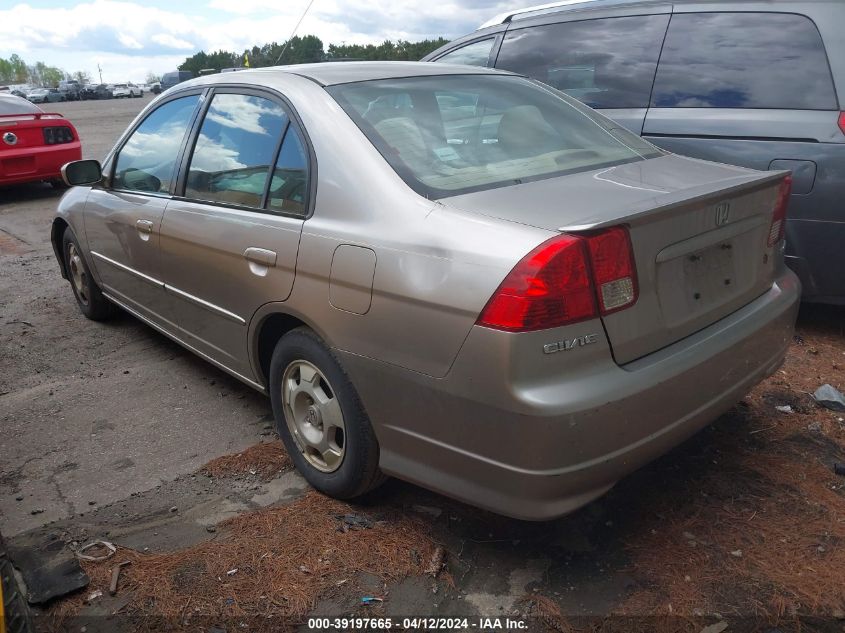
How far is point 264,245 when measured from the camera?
119 inches

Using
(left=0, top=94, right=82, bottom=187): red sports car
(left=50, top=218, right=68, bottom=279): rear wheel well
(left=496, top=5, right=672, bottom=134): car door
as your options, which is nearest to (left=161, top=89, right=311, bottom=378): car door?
(left=50, top=218, right=68, bottom=279): rear wheel well

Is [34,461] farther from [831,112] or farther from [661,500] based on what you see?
[831,112]

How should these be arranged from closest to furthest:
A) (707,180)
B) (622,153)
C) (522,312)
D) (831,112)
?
(522,312) < (707,180) < (622,153) < (831,112)

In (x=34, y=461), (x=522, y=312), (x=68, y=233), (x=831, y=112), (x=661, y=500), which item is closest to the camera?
(x=522, y=312)

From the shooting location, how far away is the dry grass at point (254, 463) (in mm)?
3312

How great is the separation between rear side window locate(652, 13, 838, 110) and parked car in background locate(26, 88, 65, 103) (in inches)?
2305

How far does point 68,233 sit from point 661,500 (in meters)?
4.36

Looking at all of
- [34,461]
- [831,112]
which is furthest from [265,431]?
[831,112]

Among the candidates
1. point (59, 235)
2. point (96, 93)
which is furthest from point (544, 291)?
point (96, 93)

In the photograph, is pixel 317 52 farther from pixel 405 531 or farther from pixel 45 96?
pixel 45 96

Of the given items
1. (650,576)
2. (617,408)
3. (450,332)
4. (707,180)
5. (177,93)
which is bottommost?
(650,576)

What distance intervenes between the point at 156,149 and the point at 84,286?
5.36 ft

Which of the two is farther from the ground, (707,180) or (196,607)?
(707,180)

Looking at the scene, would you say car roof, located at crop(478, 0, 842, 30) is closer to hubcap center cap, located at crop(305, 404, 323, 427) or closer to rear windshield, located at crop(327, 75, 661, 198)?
rear windshield, located at crop(327, 75, 661, 198)
